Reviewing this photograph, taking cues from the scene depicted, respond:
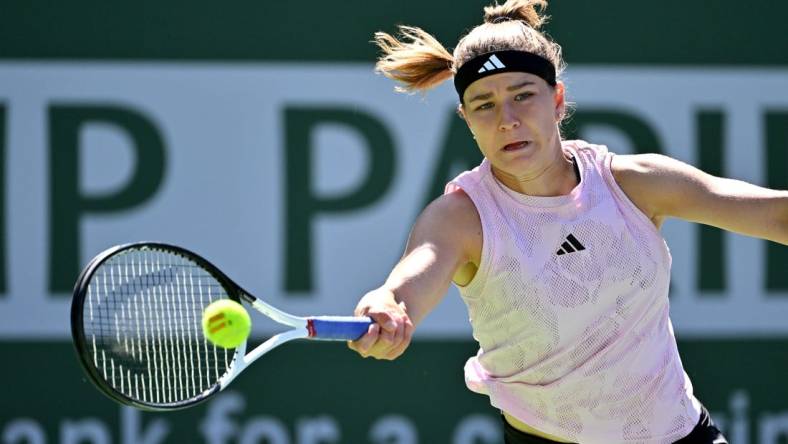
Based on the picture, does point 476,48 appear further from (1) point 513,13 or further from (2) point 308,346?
(2) point 308,346

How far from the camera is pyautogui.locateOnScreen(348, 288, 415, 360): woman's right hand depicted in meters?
2.70

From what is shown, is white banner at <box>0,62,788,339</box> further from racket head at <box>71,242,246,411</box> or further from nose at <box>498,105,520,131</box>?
nose at <box>498,105,520,131</box>

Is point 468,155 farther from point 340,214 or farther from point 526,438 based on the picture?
point 526,438

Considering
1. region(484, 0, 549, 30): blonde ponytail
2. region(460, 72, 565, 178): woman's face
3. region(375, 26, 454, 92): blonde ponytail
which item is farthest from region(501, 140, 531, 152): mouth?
region(484, 0, 549, 30): blonde ponytail

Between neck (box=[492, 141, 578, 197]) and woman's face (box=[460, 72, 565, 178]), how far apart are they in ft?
0.04

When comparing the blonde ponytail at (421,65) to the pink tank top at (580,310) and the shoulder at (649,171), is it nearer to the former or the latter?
the pink tank top at (580,310)

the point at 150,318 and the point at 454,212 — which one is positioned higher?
the point at 454,212

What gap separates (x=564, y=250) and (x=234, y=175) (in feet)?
8.02

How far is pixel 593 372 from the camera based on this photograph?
3.16 metres

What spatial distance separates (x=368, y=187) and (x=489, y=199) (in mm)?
2310

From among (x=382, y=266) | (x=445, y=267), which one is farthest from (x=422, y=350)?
(x=445, y=267)

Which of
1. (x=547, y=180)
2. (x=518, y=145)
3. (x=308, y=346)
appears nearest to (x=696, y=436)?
(x=547, y=180)

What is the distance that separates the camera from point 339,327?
2746 millimetres

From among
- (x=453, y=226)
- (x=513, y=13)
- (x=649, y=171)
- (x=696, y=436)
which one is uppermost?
(x=513, y=13)
